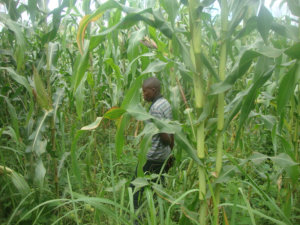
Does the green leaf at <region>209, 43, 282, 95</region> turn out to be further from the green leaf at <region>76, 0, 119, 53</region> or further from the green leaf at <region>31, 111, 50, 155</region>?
the green leaf at <region>31, 111, 50, 155</region>

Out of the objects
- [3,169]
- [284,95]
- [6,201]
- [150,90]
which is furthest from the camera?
[150,90]

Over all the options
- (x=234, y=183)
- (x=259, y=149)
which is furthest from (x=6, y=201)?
(x=259, y=149)

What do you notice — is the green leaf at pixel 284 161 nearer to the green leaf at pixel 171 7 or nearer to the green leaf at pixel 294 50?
the green leaf at pixel 294 50

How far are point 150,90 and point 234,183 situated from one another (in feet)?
3.35

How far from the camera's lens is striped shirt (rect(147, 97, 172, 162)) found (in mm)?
2137

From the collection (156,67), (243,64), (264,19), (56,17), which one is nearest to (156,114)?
(156,67)

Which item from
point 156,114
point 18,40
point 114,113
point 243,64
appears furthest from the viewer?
point 156,114

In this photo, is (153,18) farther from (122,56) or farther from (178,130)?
(122,56)

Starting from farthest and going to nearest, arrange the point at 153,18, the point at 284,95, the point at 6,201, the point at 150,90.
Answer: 1. the point at 150,90
2. the point at 6,201
3. the point at 153,18
4. the point at 284,95

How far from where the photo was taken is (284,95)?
1058mm

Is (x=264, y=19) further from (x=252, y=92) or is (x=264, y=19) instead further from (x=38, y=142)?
(x=38, y=142)

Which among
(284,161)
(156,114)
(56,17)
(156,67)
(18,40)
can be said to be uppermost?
(56,17)

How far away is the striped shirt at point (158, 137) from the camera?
2137mm

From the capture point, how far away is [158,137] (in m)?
2.21
